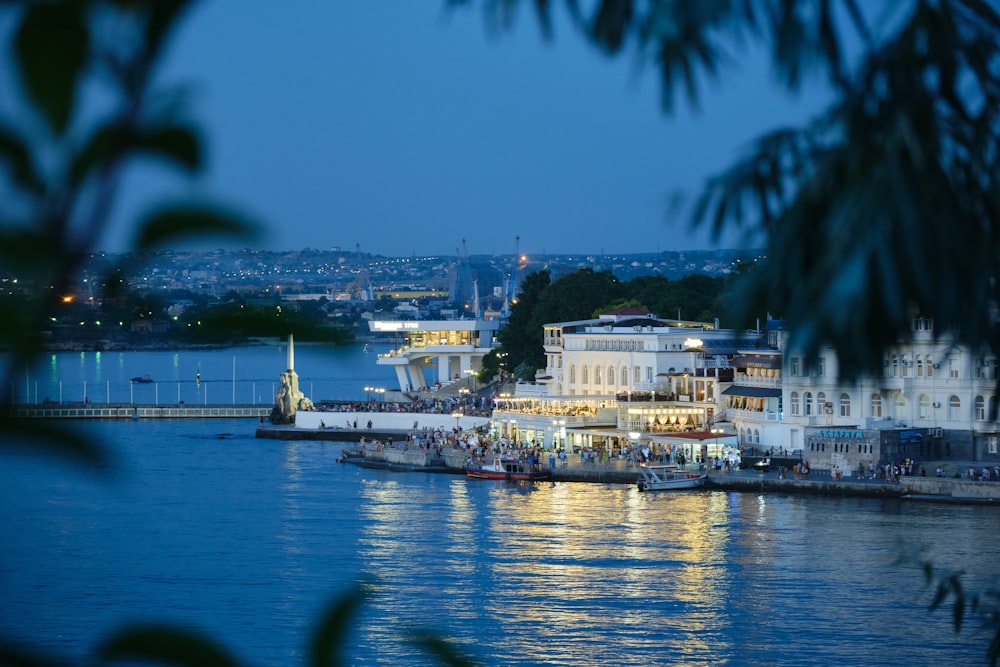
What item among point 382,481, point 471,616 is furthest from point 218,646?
point 382,481

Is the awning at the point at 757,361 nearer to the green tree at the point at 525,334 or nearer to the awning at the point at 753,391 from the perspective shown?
the awning at the point at 753,391

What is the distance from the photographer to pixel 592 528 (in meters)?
22.8

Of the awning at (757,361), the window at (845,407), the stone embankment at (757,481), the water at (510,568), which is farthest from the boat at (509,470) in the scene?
the window at (845,407)

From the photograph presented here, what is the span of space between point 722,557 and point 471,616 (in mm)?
4786

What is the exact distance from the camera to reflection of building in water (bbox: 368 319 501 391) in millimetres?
47781

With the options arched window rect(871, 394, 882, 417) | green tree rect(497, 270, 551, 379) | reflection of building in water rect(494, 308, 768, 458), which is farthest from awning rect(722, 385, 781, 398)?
green tree rect(497, 270, 551, 379)

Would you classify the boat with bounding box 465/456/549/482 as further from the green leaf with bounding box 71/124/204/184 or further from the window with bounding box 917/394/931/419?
the green leaf with bounding box 71/124/204/184

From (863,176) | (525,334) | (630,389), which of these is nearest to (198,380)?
(525,334)

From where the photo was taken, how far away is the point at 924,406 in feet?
92.5

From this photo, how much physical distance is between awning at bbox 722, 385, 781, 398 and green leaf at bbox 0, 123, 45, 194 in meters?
29.7

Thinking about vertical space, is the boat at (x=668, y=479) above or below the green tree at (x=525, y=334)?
below

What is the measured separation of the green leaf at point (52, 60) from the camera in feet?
3.84

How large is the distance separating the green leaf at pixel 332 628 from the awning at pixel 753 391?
29379mm

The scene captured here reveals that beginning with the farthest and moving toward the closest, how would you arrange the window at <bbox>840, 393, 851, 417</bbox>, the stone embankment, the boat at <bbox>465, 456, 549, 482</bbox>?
the boat at <bbox>465, 456, 549, 482</bbox>
the window at <bbox>840, 393, 851, 417</bbox>
the stone embankment
